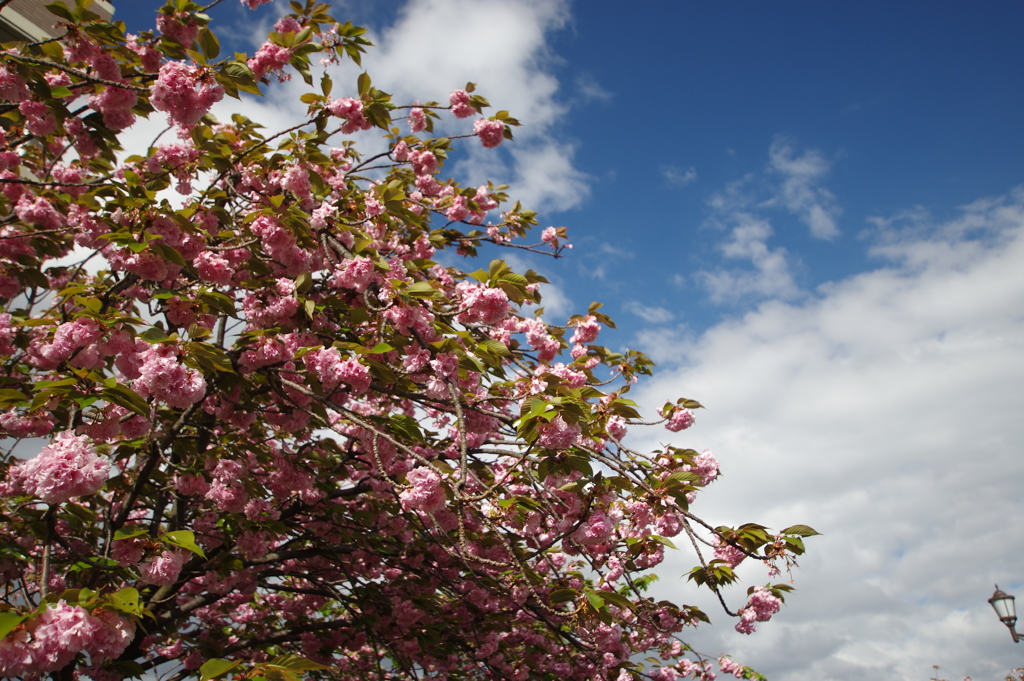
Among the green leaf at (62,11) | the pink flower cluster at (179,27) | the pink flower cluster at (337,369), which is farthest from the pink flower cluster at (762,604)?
the green leaf at (62,11)

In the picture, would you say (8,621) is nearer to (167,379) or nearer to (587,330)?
(167,379)

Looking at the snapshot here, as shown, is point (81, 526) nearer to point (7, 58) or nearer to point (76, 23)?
point (7, 58)

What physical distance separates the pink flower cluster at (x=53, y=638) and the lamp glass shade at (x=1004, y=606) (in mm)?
12535

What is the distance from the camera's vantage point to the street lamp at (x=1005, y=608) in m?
9.42

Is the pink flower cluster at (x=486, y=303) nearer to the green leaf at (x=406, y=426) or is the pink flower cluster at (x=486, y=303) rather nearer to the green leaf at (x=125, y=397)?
→ the green leaf at (x=406, y=426)

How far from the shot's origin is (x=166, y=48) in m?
3.72

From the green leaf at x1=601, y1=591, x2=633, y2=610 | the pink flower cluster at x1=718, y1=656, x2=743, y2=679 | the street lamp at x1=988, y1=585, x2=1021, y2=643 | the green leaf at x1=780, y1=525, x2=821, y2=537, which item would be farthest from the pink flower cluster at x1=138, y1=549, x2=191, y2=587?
the street lamp at x1=988, y1=585, x2=1021, y2=643

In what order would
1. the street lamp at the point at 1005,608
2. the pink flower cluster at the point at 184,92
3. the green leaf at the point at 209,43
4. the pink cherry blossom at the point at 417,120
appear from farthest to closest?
the street lamp at the point at 1005,608 < the pink cherry blossom at the point at 417,120 < the green leaf at the point at 209,43 < the pink flower cluster at the point at 184,92

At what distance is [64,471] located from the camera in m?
2.18

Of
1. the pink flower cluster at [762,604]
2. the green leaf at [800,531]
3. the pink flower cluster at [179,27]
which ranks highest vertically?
the pink flower cluster at [179,27]

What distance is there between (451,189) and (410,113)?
115cm

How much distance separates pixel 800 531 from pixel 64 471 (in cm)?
303

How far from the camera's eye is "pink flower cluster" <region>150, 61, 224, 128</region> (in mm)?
3191

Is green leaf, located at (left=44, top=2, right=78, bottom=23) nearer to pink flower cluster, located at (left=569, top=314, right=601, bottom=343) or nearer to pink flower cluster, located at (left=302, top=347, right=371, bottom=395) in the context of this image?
pink flower cluster, located at (left=302, top=347, right=371, bottom=395)
